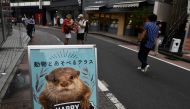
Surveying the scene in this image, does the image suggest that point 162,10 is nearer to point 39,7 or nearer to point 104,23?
point 104,23

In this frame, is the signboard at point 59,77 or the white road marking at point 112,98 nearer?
the signboard at point 59,77

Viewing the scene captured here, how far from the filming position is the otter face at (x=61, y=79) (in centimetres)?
371

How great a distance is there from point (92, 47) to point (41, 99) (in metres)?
0.96

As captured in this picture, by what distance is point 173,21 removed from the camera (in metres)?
18.9

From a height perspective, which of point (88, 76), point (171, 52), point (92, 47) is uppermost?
point (92, 47)

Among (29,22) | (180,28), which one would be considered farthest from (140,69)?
(29,22)

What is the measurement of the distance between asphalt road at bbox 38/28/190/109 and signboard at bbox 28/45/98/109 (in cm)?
235

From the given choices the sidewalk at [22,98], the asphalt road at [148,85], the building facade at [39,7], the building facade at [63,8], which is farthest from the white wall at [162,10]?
the building facade at [39,7]

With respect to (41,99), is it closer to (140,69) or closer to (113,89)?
(113,89)

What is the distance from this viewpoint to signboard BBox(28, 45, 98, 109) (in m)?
3.71

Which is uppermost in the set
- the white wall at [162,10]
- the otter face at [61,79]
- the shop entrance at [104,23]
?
the white wall at [162,10]

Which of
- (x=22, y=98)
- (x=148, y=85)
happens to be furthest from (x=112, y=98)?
(x=22, y=98)

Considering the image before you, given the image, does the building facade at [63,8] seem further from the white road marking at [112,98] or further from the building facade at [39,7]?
the white road marking at [112,98]

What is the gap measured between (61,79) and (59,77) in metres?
0.04
